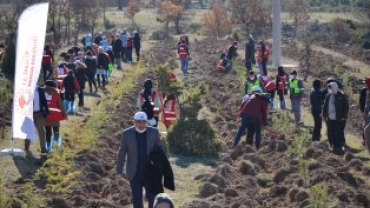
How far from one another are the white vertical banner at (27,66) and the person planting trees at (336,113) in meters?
6.31

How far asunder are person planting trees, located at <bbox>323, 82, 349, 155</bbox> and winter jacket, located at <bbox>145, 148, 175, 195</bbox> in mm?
7229

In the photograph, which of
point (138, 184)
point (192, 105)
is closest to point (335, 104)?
point (192, 105)

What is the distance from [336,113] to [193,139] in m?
2.99

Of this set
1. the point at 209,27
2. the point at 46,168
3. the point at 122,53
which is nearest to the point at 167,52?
the point at 122,53

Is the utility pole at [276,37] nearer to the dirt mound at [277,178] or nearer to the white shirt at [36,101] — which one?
the dirt mound at [277,178]

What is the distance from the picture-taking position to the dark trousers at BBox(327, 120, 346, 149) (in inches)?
670

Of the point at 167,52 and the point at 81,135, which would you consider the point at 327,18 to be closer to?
the point at 167,52

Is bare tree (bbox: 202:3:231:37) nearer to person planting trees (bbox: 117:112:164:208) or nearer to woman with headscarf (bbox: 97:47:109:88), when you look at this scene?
woman with headscarf (bbox: 97:47:109:88)

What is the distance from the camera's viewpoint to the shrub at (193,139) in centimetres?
1664

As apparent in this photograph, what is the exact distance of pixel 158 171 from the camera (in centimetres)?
1010

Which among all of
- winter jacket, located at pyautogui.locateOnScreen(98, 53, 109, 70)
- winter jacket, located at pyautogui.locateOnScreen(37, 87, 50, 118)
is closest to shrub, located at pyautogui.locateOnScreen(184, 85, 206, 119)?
winter jacket, located at pyautogui.locateOnScreen(37, 87, 50, 118)

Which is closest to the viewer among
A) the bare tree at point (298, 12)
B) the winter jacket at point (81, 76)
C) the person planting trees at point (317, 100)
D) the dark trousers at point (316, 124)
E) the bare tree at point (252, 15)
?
the person planting trees at point (317, 100)

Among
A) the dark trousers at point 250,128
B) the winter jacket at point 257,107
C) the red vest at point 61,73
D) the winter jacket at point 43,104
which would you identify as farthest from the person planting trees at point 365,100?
the red vest at point 61,73

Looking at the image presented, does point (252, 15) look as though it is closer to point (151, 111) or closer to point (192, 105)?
point (192, 105)
